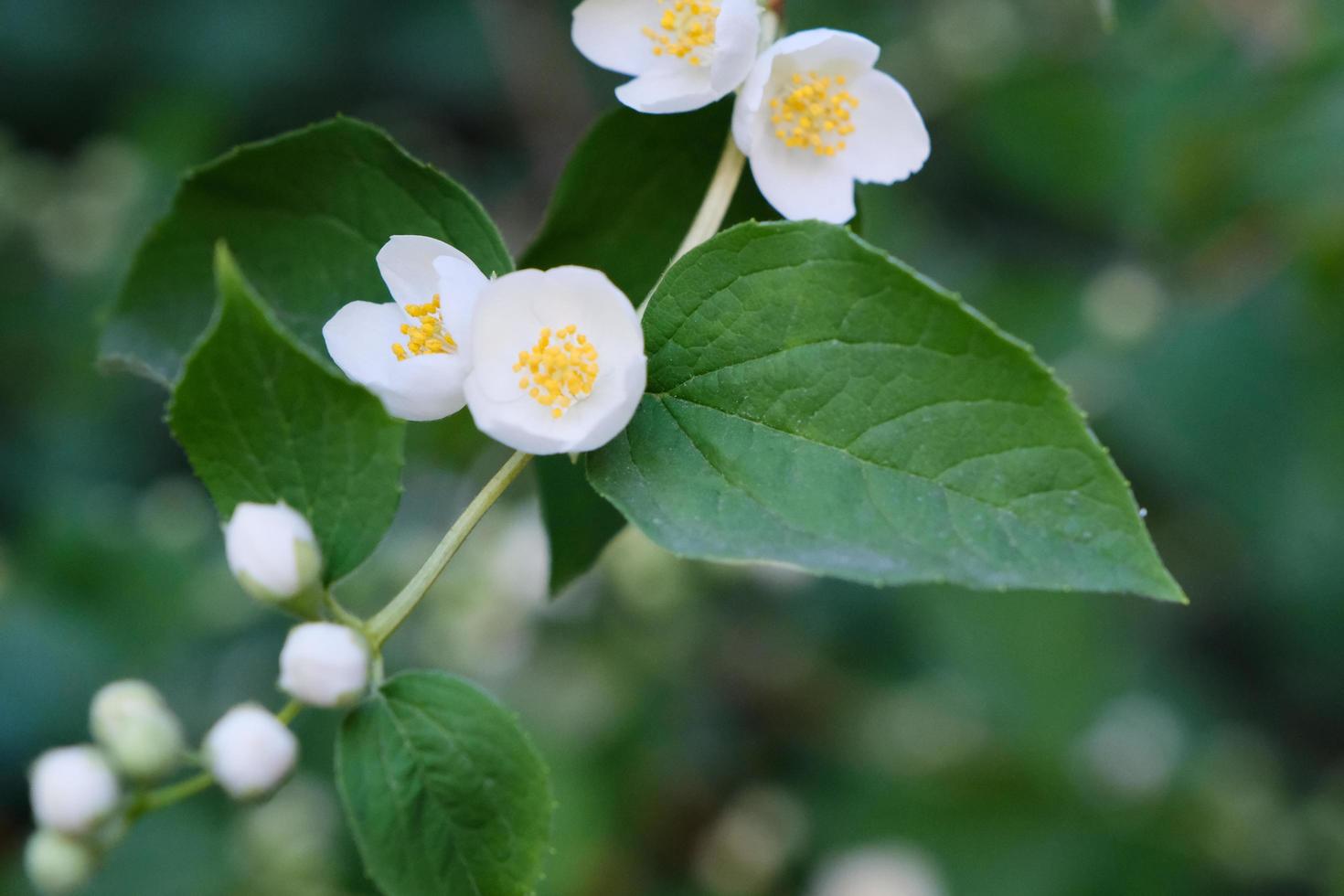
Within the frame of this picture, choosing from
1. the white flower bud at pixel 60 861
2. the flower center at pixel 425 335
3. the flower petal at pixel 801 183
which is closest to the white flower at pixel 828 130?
the flower petal at pixel 801 183

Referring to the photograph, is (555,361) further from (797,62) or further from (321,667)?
(797,62)

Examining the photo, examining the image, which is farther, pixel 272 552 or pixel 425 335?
pixel 425 335

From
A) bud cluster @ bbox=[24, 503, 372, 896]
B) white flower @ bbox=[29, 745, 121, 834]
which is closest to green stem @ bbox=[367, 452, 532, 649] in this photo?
bud cluster @ bbox=[24, 503, 372, 896]

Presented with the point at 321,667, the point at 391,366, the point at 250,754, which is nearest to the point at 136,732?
the point at 250,754

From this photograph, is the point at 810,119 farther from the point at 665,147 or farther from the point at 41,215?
the point at 41,215

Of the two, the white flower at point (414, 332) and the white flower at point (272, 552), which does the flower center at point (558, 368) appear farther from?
the white flower at point (272, 552)

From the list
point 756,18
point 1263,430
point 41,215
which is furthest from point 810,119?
point 41,215
